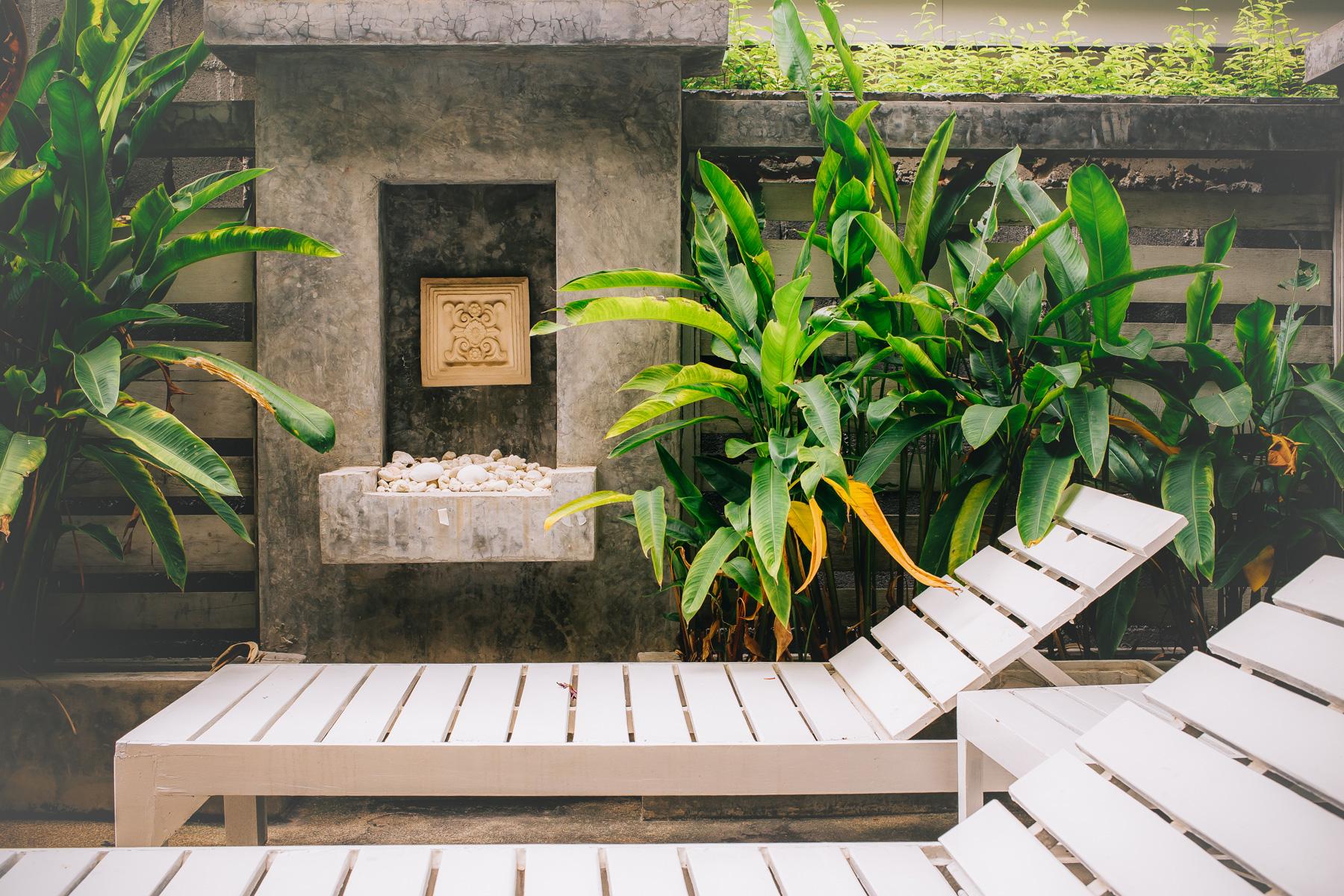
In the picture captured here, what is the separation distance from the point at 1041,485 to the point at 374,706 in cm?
158

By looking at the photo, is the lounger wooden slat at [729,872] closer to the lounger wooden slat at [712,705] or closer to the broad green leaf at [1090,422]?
the lounger wooden slat at [712,705]

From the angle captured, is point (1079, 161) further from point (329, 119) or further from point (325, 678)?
point (325, 678)

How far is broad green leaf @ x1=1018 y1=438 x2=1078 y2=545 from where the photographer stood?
1.82 metres

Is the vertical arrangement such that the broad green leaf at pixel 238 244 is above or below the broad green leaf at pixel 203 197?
below

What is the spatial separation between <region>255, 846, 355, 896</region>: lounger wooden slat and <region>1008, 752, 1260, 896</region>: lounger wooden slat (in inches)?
43.7

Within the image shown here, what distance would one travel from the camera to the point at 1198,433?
2.09 meters

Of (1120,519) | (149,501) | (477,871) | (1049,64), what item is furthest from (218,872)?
(1049,64)

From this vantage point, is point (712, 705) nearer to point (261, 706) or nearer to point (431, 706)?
point (431, 706)

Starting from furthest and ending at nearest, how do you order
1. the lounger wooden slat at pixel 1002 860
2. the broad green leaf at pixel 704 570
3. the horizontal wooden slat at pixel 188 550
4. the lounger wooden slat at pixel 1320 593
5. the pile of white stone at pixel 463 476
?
the horizontal wooden slat at pixel 188 550, the pile of white stone at pixel 463 476, the broad green leaf at pixel 704 570, the lounger wooden slat at pixel 1320 593, the lounger wooden slat at pixel 1002 860

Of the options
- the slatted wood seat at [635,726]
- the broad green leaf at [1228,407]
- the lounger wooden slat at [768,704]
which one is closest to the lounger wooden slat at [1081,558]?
the slatted wood seat at [635,726]

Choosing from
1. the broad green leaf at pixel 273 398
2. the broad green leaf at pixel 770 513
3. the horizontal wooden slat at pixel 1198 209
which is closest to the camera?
the broad green leaf at pixel 770 513

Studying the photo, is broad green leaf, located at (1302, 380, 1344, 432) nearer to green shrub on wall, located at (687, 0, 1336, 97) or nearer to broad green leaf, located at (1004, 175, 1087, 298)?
broad green leaf, located at (1004, 175, 1087, 298)

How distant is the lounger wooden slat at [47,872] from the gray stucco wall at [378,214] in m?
1.08

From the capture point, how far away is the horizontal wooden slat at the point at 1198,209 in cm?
264
